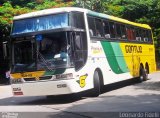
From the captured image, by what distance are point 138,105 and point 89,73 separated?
119 inches

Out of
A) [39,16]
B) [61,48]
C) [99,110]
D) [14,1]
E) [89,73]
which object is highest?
[14,1]

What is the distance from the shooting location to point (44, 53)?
14141 mm

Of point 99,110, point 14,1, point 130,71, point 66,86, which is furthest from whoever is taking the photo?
point 14,1

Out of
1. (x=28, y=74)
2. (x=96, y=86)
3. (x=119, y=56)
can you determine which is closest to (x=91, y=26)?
(x=96, y=86)

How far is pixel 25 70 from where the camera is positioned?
47.1ft

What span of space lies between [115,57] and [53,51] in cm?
496

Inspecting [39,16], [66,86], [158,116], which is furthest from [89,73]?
[158,116]

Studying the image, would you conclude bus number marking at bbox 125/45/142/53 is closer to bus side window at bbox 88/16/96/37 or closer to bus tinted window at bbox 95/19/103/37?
bus tinted window at bbox 95/19/103/37

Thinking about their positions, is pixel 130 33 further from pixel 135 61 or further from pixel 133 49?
pixel 135 61

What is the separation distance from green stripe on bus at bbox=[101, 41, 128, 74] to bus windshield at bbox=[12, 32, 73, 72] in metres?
3.16

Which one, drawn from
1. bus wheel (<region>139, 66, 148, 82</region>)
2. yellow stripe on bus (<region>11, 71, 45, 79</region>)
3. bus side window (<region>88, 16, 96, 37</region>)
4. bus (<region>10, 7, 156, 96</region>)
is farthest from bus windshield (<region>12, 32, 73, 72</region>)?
bus wheel (<region>139, 66, 148, 82</region>)

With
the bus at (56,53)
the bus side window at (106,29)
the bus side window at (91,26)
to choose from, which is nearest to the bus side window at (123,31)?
the bus side window at (106,29)

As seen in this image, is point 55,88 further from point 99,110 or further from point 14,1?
point 14,1

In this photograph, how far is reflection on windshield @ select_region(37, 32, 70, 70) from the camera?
13883mm
